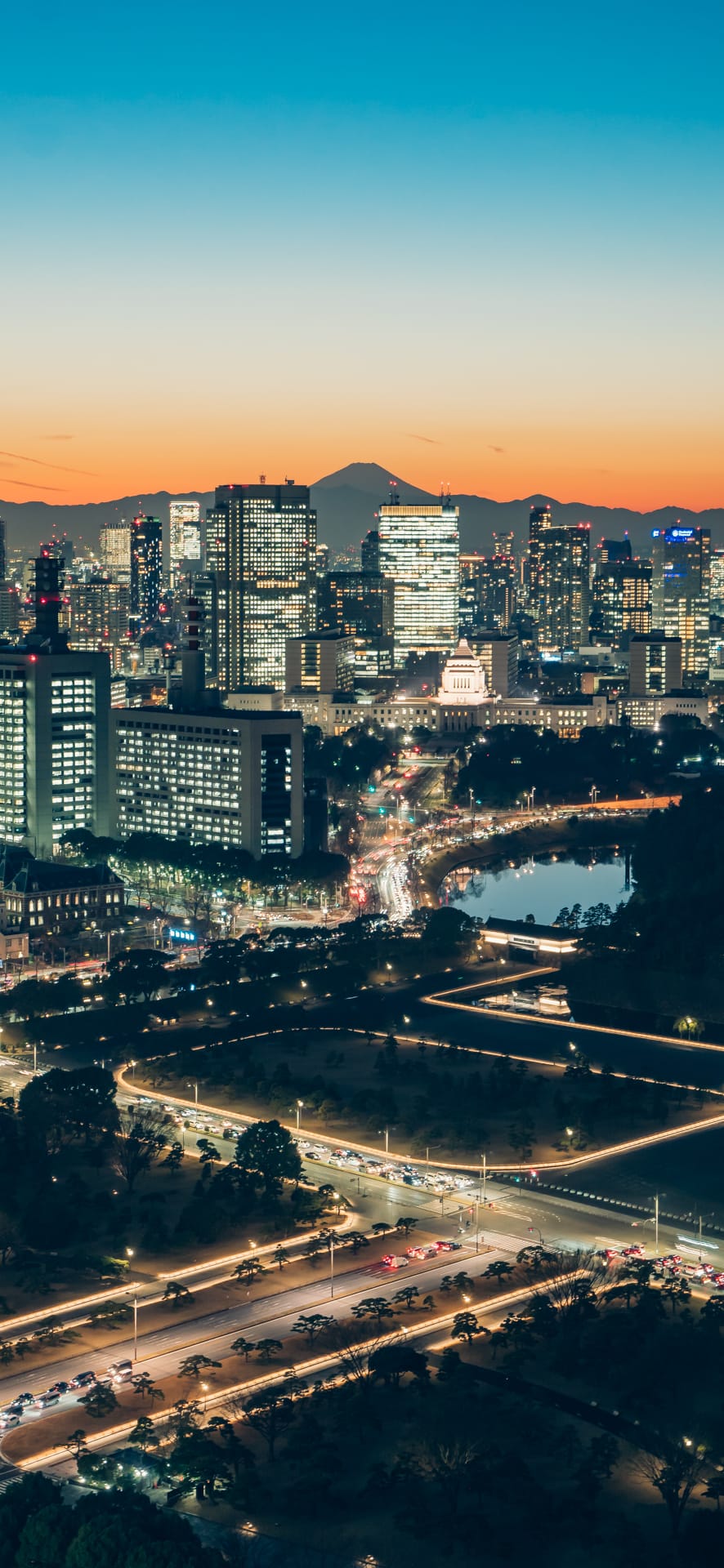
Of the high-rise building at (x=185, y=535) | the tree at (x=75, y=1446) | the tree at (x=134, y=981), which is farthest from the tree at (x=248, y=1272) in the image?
the high-rise building at (x=185, y=535)

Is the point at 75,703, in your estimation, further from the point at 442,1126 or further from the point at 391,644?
the point at 391,644

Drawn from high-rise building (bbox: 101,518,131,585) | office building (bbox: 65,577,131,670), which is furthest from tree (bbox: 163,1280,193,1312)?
high-rise building (bbox: 101,518,131,585)

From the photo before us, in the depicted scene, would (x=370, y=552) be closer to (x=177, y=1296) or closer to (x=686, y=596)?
(x=686, y=596)

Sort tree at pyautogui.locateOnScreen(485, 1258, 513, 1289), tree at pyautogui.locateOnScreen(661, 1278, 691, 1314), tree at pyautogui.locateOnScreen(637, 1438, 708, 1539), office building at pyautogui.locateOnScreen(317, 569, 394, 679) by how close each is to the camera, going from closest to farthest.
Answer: tree at pyautogui.locateOnScreen(637, 1438, 708, 1539) → tree at pyautogui.locateOnScreen(661, 1278, 691, 1314) → tree at pyautogui.locateOnScreen(485, 1258, 513, 1289) → office building at pyautogui.locateOnScreen(317, 569, 394, 679)

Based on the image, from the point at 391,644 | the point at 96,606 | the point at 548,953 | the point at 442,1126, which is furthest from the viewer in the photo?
the point at 96,606

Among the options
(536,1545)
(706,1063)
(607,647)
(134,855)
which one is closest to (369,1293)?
(536,1545)

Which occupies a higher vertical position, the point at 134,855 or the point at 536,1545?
the point at 134,855

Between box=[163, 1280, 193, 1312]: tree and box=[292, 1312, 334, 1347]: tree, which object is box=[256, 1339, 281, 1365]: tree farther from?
box=[163, 1280, 193, 1312]: tree
